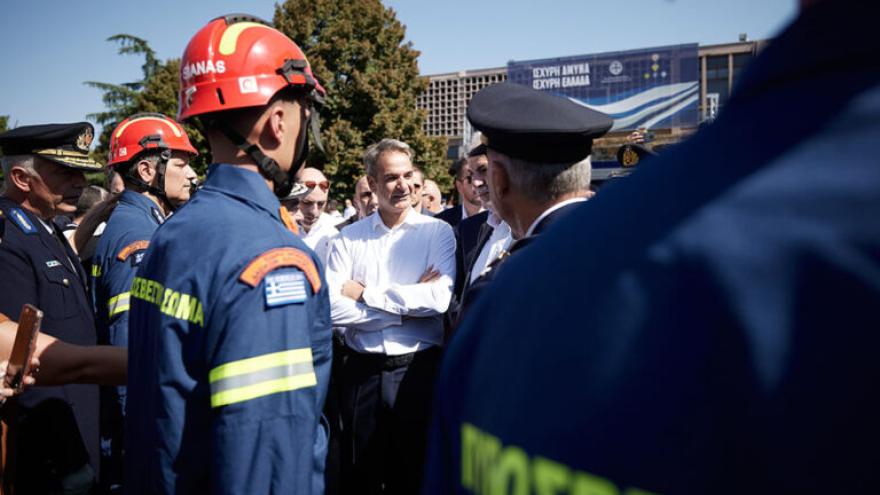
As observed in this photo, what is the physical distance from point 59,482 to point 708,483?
3.74m

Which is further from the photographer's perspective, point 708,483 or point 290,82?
point 290,82

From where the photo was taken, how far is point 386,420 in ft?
13.0

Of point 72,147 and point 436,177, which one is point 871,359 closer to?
point 72,147

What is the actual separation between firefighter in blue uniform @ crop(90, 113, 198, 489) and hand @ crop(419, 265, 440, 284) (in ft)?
5.65

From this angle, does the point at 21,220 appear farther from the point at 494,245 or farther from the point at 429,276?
the point at 494,245

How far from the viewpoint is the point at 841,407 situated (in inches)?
17.9

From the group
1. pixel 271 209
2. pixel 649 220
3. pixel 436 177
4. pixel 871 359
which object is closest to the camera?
pixel 871 359

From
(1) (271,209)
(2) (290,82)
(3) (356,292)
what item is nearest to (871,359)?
(1) (271,209)

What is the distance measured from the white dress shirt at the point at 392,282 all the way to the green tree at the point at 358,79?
76.6 ft

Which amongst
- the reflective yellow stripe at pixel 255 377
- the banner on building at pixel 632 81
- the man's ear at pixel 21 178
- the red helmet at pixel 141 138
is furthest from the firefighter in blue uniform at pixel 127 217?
the banner on building at pixel 632 81

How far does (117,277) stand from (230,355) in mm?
2291

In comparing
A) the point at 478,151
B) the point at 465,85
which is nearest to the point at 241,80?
the point at 478,151

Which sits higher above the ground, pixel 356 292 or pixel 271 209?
pixel 271 209

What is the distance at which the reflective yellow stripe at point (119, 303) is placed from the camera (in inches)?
143
